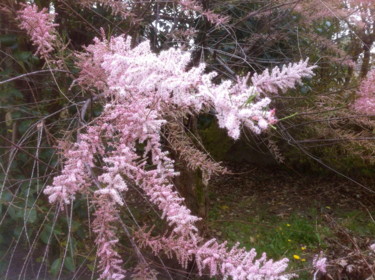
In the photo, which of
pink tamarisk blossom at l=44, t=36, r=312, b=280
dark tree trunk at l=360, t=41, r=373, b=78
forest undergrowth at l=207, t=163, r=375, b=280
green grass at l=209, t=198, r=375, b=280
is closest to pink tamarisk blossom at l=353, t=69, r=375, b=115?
pink tamarisk blossom at l=44, t=36, r=312, b=280

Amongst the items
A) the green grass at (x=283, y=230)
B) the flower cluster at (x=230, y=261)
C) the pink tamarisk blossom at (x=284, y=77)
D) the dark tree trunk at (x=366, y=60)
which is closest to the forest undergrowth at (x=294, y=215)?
the green grass at (x=283, y=230)

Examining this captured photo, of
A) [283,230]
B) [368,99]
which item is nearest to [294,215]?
[283,230]

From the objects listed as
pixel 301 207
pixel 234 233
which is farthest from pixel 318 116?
pixel 301 207

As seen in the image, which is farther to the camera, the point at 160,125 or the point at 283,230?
the point at 283,230

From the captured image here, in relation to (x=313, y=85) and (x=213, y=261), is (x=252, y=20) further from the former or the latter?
(x=213, y=261)

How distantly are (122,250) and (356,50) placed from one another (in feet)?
9.70

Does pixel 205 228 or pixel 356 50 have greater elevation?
pixel 356 50

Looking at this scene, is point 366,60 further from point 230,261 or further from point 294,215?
point 230,261

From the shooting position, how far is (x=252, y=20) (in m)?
3.89

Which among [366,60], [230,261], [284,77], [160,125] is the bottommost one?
[230,261]

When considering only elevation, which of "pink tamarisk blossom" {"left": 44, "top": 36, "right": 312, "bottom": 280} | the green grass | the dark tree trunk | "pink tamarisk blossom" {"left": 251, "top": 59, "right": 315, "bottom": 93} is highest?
the dark tree trunk

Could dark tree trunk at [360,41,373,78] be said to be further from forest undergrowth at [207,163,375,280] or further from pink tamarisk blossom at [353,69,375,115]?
pink tamarisk blossom at [353,69,375,115]

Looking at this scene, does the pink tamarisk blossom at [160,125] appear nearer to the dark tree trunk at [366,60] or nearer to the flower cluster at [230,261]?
Answer: the flower cluster at [230,261]

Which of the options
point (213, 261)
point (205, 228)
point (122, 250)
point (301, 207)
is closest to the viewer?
point (213, 261)
